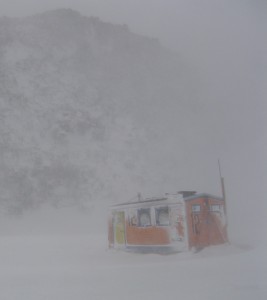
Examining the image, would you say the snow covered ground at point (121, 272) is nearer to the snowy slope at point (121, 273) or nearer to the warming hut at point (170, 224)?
the snowy slope at point (121, 273)

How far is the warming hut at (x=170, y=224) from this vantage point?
363cm

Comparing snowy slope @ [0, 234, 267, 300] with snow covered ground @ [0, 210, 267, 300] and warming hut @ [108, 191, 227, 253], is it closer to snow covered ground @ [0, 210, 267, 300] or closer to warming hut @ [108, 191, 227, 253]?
snow covered ground @ [0, 210, 267, 300]

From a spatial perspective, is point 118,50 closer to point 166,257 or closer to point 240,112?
point 240,112

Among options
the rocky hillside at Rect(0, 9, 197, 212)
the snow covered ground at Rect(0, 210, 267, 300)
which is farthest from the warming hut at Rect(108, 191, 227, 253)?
the rocky hillside at Rect(0, 9, 197, 212)

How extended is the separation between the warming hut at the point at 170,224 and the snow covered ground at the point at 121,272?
11cm

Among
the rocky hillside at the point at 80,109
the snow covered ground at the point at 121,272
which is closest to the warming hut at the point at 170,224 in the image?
the snow covered ground at the point at 121,272

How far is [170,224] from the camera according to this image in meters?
3.74

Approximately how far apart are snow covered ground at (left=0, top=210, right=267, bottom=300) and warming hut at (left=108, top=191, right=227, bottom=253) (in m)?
0.11

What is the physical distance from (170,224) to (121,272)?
781 mm

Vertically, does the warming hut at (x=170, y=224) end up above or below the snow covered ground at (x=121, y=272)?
above

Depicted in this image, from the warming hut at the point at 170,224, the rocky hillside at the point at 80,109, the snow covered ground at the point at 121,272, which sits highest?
the rocky hillside at the point at 80,109

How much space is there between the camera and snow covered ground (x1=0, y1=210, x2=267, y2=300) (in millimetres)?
3150

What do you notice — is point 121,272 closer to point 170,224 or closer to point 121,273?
point 121,273

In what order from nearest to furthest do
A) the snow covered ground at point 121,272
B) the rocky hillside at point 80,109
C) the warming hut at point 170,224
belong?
the snow covered ground at point 121,272
the warming hut at point 170,224
the rocky hillside at point 80,109
